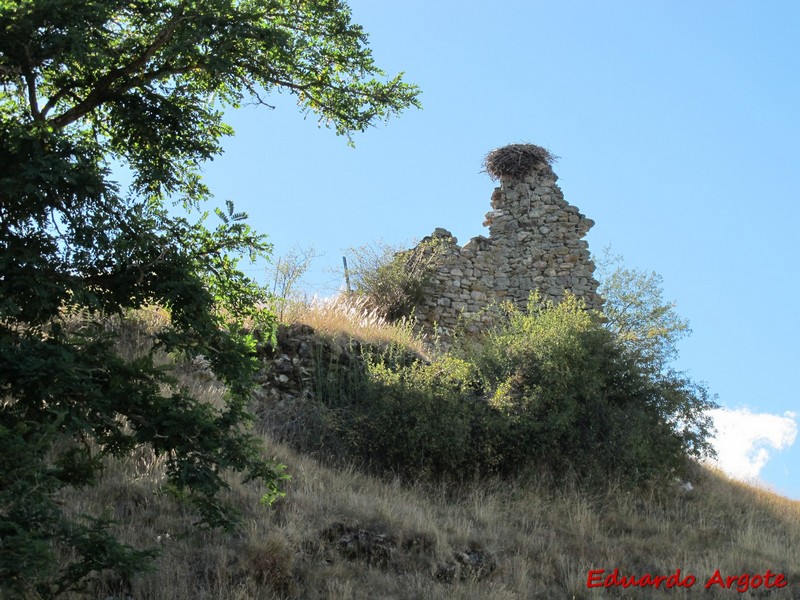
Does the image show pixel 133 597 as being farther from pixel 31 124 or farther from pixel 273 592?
pixel 31 124

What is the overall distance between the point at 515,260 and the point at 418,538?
37.4 ft

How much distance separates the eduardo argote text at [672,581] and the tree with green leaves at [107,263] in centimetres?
419

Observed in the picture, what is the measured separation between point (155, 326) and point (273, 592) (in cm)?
684

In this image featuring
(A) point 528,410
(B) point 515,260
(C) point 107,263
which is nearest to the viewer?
(C) point 107,263

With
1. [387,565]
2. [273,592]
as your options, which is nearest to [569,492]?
[387,565]

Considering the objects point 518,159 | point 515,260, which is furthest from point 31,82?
point 518,159

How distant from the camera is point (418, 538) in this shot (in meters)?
9.68

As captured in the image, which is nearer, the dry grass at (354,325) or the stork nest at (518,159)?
the dry grass at (354,325)

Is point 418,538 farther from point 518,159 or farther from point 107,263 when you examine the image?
point 518,159

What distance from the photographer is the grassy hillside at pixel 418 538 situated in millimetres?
8336

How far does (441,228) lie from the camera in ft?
65.0

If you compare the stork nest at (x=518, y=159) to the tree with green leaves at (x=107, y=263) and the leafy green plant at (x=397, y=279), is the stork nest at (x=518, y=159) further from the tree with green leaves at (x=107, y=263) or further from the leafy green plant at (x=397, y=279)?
the tree with green leaves at (x=107, y=263)

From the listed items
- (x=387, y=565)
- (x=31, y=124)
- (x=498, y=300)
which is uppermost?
(x=498, y=300)

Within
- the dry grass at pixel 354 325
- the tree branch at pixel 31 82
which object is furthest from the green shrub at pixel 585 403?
the tree branch at pixel 31 82
